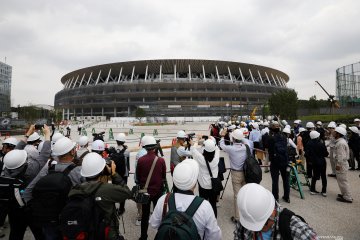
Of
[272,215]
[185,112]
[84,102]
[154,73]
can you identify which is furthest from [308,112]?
[84,102]

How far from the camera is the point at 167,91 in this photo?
71.0 m

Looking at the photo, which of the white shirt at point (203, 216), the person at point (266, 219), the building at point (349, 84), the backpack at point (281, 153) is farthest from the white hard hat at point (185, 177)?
the building at point (349, 84)

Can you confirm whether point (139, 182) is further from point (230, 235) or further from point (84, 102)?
point (84, 102)

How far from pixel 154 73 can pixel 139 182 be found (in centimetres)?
8047

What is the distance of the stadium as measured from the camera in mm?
70562

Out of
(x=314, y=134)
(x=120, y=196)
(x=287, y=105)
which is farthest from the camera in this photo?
(x=287, y=105)

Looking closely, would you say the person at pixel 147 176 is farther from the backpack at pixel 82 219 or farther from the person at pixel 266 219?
the person at pixel 266 219

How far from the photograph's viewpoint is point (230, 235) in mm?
4164

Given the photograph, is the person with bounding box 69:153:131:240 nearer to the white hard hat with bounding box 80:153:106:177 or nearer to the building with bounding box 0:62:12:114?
the white hard hat with bounding box 80:153:106:177

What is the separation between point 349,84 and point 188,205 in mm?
41654

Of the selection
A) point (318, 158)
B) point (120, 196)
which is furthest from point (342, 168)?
point (120, 196)

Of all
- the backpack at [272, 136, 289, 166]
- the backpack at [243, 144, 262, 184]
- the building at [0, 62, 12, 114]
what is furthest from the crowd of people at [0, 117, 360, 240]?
the building at [0, 62, 12, 114]

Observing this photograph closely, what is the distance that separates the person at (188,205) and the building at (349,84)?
38690mm

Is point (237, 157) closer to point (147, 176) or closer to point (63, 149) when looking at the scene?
point (147, 176)
